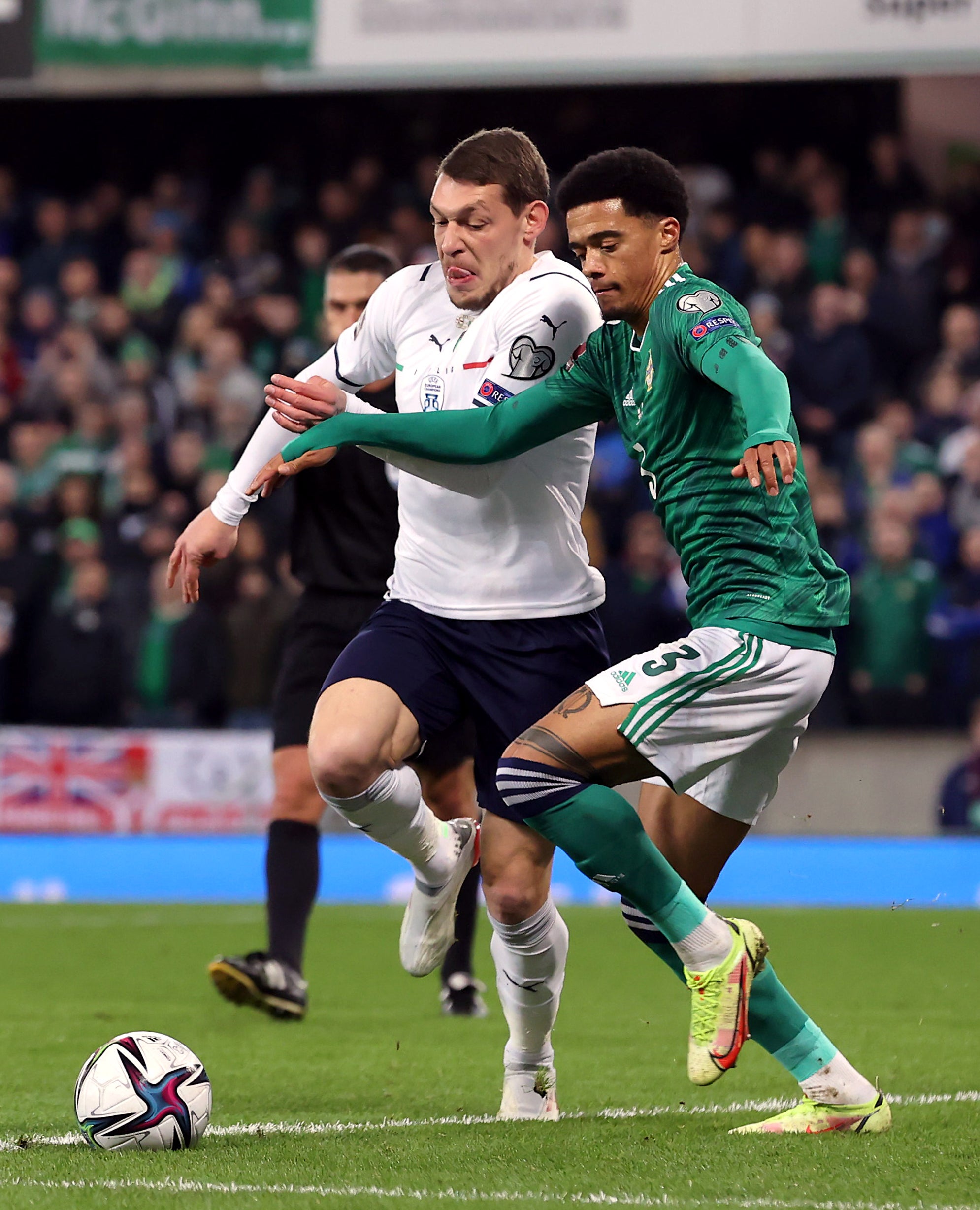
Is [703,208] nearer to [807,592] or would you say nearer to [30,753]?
[30,753]

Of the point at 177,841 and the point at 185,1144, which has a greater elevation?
the point at 185,1144

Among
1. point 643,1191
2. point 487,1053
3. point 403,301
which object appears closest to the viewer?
point 643,1191

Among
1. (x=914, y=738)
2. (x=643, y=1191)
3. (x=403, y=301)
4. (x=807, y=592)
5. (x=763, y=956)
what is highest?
(x=403, y=301)

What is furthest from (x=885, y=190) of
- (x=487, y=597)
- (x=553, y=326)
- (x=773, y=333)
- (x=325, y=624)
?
(x=487, y=597)

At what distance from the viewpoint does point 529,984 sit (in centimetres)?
446

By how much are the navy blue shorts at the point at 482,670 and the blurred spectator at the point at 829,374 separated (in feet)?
30.1

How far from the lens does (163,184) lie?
16.6 meters

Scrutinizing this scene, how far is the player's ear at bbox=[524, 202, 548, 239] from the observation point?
4.64 metres

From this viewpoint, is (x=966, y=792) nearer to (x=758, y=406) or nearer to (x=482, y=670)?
(x=482, y=670)

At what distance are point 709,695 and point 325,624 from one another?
2.72 meters

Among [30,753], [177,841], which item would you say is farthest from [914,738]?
[30,753]

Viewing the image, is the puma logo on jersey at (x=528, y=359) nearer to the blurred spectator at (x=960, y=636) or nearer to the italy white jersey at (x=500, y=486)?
the italy white jersey at (x=500, y=486)

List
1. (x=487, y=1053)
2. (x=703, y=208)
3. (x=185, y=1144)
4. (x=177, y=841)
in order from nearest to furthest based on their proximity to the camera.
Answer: (x=185, y=1144) < (x=487, y=1053) < (x=177, y=841) < (x=703, y=208)

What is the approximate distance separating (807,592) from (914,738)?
756 cm
